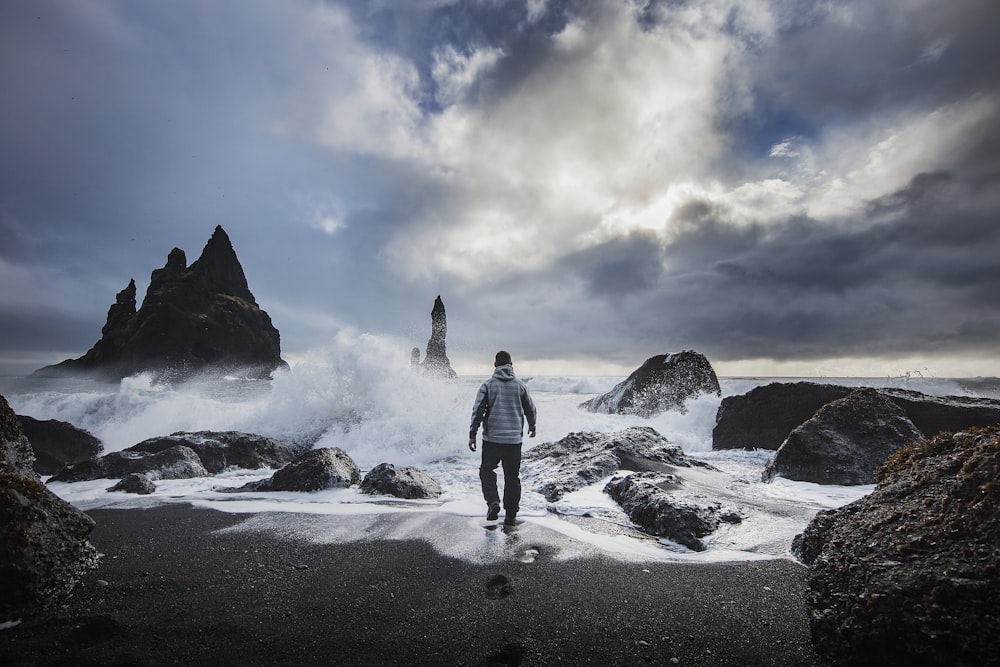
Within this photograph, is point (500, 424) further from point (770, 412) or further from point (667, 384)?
point (667, 384)

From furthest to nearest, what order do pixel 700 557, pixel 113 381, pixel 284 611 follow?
1. pixel 113 381
2. pixel 700 557
3. pixel 284 611

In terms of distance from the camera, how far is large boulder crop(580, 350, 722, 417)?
57.6 feet

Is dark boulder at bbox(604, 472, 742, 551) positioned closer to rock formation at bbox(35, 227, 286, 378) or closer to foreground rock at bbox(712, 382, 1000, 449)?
foreground rock at bbox(712, 382, 1000, 449)

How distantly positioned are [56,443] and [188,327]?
6956 centimetres

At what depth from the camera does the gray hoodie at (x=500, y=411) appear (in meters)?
5.85

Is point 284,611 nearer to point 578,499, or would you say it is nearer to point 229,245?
point 578,499

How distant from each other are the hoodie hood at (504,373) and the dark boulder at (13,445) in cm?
504

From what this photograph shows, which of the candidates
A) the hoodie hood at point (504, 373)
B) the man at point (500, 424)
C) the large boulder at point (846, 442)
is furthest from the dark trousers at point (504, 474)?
the large boulder at point (846, 442)

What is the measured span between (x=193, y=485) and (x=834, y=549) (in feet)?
31.3

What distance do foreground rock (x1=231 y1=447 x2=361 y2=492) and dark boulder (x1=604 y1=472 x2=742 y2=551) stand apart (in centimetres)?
463

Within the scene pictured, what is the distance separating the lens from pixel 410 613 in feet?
9.97

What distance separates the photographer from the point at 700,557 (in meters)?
4.14

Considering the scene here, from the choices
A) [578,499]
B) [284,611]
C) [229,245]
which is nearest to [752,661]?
[284,611]

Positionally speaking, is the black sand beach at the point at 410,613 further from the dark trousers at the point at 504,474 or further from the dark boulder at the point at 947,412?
the dark boulder at the point at 947,412
